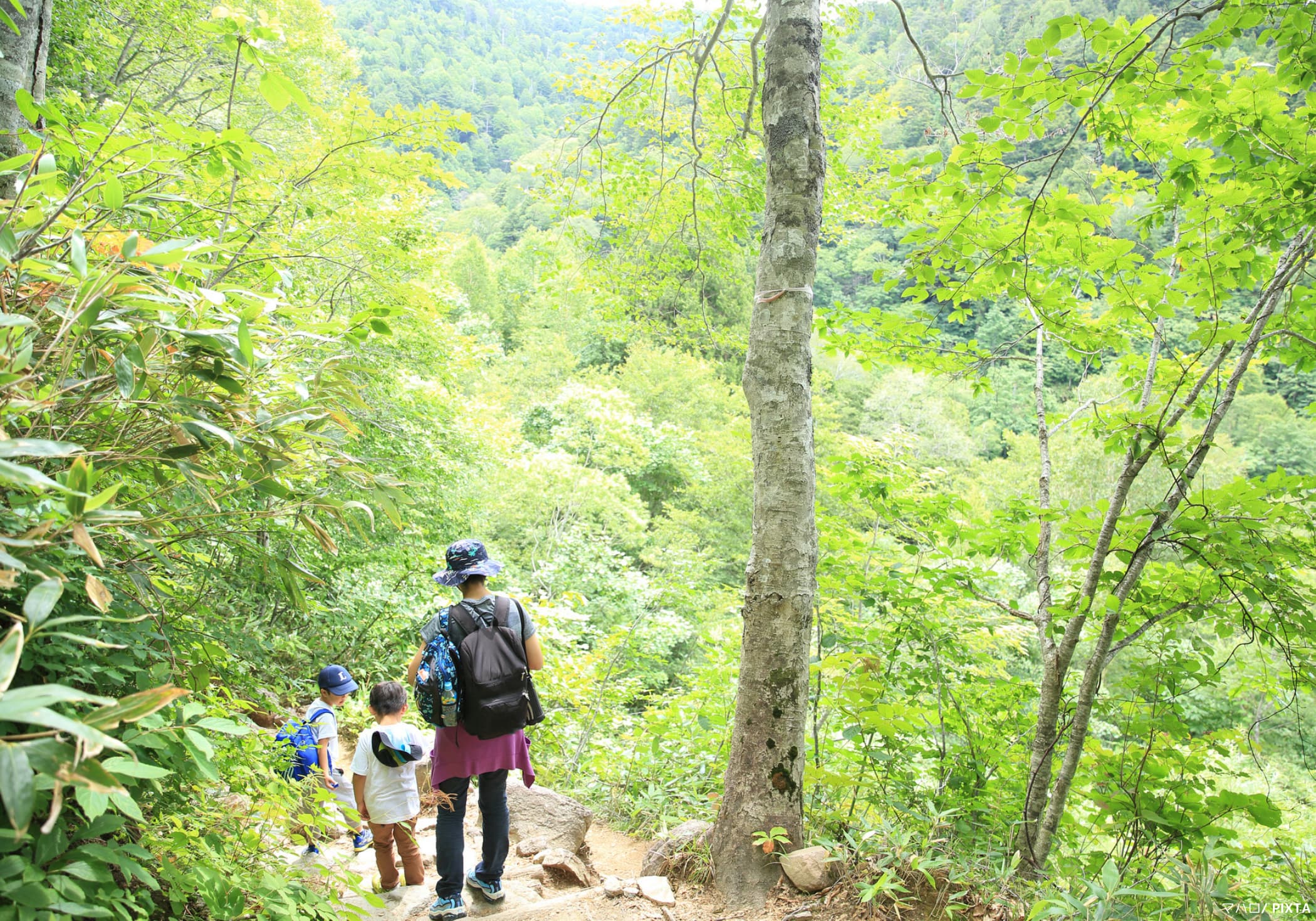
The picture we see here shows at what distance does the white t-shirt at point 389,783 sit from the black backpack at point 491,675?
20.6 inches

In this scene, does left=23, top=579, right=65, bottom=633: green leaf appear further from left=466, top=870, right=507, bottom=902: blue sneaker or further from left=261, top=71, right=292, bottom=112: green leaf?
left=466, top=870, right=507, bottom=902: blue sneaker

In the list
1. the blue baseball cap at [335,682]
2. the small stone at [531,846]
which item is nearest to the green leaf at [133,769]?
the blue baseball cap at [335,682]

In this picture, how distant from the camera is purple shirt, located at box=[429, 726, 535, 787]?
2.76 metres

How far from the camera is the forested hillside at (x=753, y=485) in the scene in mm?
1333

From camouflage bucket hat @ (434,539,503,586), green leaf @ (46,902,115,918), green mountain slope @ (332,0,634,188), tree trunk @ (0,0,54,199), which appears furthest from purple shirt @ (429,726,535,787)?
green mountain slope @ (332,0,634,188)

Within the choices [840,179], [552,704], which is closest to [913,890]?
[552,704]

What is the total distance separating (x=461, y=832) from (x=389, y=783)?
0.48 meters

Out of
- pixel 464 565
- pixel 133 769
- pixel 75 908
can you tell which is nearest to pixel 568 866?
pixel 464 565

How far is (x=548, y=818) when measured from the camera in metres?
3.86

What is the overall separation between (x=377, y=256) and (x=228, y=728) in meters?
8.57

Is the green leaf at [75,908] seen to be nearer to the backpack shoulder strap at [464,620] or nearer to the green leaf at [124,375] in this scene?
the green leaf at [124,375]

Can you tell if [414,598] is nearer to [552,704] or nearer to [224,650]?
[552,704]

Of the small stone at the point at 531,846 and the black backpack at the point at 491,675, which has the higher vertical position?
the black backpack at the point at 491,675

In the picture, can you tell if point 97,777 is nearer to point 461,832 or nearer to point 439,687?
point 439,687
